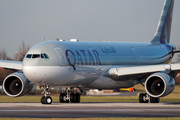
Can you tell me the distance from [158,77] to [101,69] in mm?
4601

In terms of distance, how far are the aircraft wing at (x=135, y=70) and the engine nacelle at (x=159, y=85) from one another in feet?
2.96

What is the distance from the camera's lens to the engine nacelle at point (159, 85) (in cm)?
2688

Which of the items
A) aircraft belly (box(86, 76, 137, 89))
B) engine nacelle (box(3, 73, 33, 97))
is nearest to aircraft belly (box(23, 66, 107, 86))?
aircraft belly (box(86, 76, 137, 89))

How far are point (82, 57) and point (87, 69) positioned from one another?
3.24 feet

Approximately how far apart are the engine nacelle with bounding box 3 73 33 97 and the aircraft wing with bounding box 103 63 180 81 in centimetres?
604

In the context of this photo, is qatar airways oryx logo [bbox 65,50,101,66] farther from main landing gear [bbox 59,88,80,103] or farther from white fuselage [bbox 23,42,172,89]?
main landing gear [bbox 59,88,80,103]

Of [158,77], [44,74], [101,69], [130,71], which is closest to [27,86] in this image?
[44,74]

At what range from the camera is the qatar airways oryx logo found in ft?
91.9

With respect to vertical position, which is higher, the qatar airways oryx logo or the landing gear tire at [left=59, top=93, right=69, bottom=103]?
the qatar airways oryx logo

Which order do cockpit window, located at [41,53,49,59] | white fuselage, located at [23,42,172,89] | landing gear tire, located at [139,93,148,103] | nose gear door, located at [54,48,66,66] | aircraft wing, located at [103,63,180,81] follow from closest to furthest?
white fuselage, located at [23,42,172,89]
cockpit window, located at [41,53,49,59]
nose gear door, located at [54,48,66,66]
aircraft wing, located at [103,63,180,81]
landing gear tire, located at [139,93,148,103]

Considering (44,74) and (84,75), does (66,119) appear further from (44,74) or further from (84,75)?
(84,75)

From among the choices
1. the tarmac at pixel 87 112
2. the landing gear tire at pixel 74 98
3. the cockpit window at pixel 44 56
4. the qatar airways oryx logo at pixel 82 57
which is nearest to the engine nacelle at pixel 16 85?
the cockpit window at pixel 44 56

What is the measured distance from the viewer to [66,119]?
17.9 meters

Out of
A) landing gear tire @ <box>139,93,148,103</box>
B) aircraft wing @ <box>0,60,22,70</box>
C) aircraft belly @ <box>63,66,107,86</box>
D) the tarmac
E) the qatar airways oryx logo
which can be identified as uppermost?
the qatar airways oryx logo
